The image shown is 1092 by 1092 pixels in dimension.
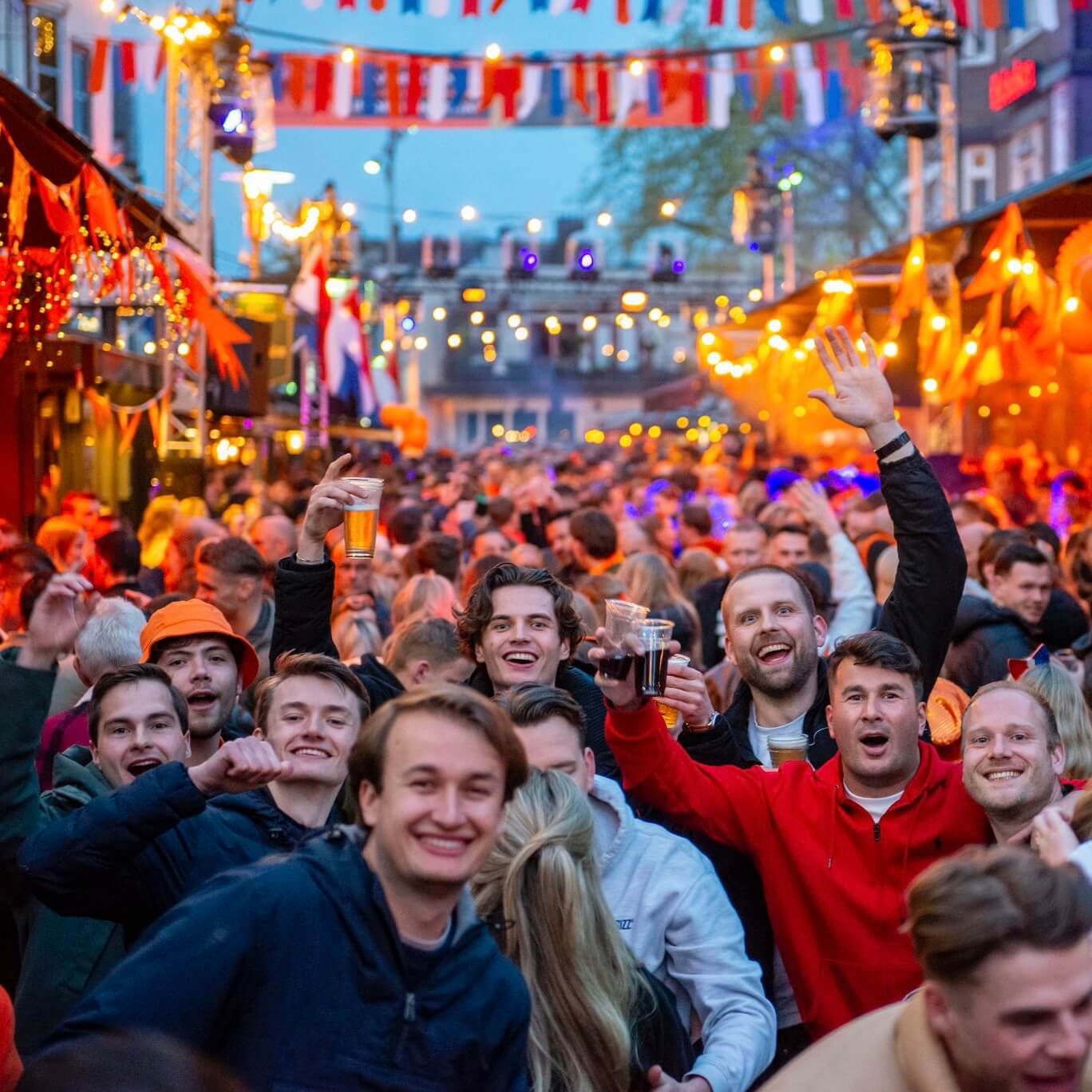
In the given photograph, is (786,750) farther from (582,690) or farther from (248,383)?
(248,383)

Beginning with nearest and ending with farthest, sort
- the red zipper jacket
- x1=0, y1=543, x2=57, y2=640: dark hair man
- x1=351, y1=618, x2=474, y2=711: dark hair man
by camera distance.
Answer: the red zipper jacket → x1=351, y1=618, x2=474, y2=711: dark hair man → x1=0, y1=543, x2=57, y2=640: dark hair man

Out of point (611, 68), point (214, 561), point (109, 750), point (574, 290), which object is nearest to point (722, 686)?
point (214, 561)

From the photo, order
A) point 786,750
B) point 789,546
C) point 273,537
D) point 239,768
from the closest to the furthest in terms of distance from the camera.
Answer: point 239,768 → point 786,750 → point 789,546 → point 273,537

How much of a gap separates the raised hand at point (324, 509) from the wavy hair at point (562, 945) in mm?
1640

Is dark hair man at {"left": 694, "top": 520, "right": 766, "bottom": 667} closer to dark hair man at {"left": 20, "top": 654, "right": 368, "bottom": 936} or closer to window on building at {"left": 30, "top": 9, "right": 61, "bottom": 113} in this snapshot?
dark hair man at {"left": 20, "top": 654, "right": 368, "bottom": 936}

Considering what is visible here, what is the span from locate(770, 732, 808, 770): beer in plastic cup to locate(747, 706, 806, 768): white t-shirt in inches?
2.0

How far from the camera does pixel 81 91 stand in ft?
74.9

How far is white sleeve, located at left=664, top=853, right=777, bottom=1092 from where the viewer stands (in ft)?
13.1

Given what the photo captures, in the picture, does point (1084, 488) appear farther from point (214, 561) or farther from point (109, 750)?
point (109, 750)

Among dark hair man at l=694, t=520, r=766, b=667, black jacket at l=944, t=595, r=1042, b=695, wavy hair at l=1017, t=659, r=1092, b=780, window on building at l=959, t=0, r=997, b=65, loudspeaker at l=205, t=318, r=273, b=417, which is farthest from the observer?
window on building at l=959, t=0, r=997, b=65

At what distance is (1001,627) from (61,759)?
4.35 m

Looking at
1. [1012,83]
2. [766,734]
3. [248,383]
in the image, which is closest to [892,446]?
[766,734]

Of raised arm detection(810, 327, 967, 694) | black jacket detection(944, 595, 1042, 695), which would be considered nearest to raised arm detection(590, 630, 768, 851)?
raised arm detection(810, 327, 967, 694)

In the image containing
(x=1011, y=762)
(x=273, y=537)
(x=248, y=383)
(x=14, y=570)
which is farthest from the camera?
(x=248, y=383)
